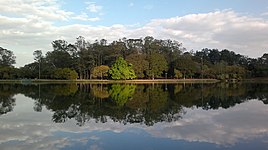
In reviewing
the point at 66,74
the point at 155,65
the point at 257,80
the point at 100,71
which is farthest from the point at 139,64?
the point at 257,80

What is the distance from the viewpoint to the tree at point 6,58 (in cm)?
9228

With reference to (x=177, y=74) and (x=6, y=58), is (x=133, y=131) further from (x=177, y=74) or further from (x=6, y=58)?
(x=6, y=58)

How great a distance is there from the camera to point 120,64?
229ft

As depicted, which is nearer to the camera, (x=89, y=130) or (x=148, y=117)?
(x=89, y=130)

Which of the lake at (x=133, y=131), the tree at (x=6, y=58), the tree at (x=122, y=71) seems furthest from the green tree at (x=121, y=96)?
the tree at (x=6, y=58)

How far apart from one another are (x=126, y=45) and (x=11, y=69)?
3124 centimetres

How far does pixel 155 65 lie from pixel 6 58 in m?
49.2

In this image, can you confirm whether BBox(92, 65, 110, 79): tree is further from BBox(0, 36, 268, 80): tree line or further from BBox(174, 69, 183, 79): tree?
BBox(174, 69, 183, 79): tree

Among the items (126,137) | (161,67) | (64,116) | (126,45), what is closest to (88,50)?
(126,45)

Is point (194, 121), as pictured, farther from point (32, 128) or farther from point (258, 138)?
point (32, 128)

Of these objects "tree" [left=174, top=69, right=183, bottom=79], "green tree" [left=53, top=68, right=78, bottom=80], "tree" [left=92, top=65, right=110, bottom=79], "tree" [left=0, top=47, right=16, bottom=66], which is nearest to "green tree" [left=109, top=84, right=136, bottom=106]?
"tree" [left=92, top=65, right=110, bottom=79]

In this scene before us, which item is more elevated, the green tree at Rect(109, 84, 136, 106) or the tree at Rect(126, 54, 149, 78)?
the tree at Rect(126, 54, 149, 78)

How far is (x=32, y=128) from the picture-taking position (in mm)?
12102

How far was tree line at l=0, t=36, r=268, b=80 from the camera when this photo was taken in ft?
239
